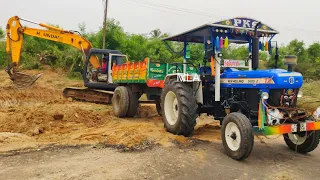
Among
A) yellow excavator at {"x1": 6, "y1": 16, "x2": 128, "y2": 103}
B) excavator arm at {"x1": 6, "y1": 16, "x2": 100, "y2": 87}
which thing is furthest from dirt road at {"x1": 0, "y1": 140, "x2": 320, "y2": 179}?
excavator arm at {"x1": 6, "y1": 16, "x2": 100, "y2": 87}

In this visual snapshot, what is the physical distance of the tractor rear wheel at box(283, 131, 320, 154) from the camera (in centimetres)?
609

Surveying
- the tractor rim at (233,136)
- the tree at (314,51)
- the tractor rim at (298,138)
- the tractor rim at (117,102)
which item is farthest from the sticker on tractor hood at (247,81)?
the tree at (314,51)

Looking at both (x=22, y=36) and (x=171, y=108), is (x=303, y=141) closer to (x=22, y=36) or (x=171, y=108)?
(x=171, y=108)

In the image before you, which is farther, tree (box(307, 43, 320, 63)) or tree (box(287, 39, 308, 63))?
tree (box(307, 43, 320, 63))

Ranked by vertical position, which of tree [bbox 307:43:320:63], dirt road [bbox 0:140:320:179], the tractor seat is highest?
tree [bbox 307:43:320:63]

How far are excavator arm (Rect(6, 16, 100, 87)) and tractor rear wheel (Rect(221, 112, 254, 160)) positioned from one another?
9.44 metres

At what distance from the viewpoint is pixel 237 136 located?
5.53 metres

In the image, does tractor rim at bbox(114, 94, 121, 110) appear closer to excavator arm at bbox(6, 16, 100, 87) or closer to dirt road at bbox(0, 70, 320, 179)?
dirt road at bbox(0, 70, 320, 179)

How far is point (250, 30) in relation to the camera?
6.74 meters

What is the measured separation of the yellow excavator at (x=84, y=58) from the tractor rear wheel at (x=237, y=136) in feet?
26.3

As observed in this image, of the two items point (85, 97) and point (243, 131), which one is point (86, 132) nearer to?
point (243, 131)

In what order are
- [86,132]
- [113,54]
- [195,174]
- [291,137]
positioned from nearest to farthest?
[195,174], [291,137], [86,132], [113,54]

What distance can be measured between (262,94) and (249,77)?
47 centimetres

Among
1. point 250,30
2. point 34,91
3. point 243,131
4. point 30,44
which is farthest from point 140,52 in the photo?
point 243,131
